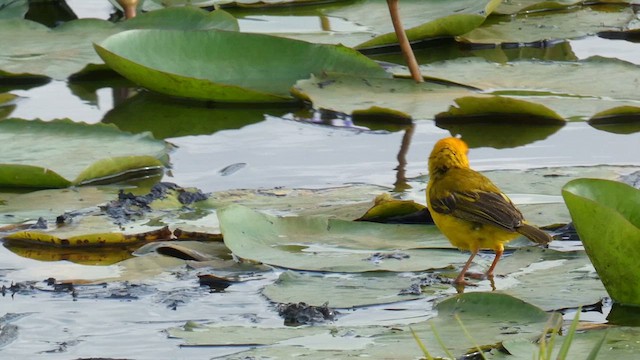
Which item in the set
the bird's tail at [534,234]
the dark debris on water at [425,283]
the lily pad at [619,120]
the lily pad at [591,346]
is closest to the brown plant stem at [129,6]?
the lily pad at [619,120]

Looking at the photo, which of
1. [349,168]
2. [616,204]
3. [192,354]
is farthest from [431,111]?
[192,354]

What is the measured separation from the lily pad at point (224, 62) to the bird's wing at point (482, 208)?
162 cm

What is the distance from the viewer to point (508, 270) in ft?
10.6

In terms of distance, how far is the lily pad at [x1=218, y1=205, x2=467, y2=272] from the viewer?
3262mm

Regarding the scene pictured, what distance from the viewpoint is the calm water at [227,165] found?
2879mm

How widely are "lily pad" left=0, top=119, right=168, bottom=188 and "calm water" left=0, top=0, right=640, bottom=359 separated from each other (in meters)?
0.13

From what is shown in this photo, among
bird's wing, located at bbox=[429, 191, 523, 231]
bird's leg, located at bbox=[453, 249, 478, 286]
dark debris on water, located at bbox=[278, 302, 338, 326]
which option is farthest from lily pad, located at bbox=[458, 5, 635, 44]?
dark debris on water, located at bbox=[278, 302, 338, 326]

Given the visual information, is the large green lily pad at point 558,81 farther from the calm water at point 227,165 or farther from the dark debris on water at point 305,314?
the dark debris on water at point 305,314

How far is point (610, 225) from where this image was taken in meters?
2.84

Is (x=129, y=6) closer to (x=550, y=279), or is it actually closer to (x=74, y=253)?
(x=74, y=253)

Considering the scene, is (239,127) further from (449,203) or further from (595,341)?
(595,341)

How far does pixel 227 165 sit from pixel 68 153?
0.51 meters

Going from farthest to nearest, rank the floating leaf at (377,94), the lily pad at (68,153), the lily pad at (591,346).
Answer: the floating leaf at (377,94), the lily pad at (68,153), the lily pad at (591,346)

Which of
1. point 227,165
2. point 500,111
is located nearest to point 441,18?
point 500,111
